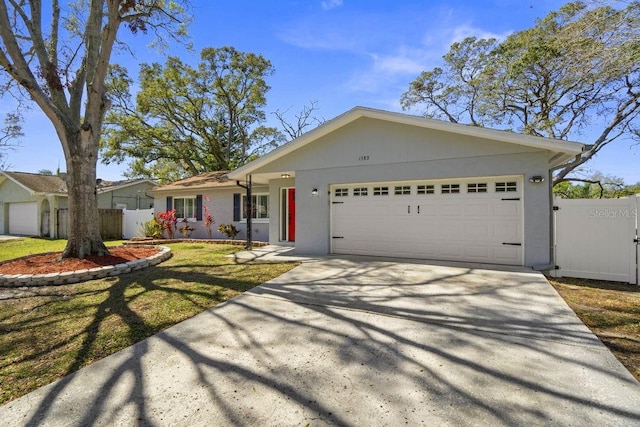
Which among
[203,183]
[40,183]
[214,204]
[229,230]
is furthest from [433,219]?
[40,183]

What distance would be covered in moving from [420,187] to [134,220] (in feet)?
49.1

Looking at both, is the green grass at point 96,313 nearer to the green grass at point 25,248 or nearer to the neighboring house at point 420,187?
the neighboring house at point 420,187

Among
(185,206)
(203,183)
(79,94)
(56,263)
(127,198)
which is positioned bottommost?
(56,263)

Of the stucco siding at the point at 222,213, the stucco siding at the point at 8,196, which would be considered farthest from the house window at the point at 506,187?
the stucco siding at the point at 8,196

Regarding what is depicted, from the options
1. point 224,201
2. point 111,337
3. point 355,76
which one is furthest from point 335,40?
point 111,337

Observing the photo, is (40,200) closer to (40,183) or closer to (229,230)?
(40,183)

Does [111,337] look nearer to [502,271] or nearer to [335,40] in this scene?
[502,271]

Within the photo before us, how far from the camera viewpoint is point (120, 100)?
20.3 m

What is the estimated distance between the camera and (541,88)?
1545cm

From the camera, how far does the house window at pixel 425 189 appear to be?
8184mm

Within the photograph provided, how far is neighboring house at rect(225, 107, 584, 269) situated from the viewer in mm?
6934

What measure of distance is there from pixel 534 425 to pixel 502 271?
524 cm

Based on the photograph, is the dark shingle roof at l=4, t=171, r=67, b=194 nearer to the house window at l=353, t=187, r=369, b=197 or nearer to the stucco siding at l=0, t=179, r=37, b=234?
the stucco siding at l=0, t=179, r=37, b=234

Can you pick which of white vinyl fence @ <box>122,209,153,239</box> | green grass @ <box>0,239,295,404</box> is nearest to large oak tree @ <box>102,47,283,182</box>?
white vinyl fence @ <box>122,209,153,239</box>
